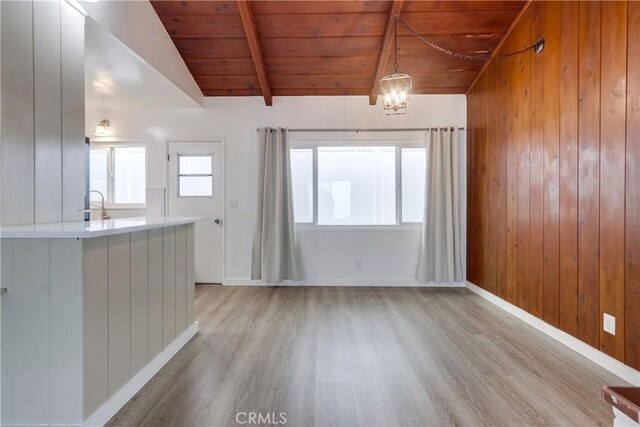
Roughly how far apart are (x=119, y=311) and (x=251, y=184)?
8.68 ft

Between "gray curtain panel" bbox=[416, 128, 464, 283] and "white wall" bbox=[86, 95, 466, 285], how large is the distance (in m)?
0.21

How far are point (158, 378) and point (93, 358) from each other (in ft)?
1.98

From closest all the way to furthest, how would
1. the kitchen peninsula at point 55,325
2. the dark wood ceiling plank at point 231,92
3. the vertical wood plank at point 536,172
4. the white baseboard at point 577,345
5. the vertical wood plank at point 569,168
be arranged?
the kitchen peninsula at point 55,325 < the white baseboard at point 577,345 < the vertical wood plank at point 569,168 < the vertical wood plank at point 536,172 < the dark wood ceiling plank at point 231,92

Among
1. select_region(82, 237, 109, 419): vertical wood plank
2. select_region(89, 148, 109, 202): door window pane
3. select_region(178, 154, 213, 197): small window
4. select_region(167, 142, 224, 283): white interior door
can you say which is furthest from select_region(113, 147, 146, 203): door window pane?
select_region(82, 237, 109, 419): vertical wood plank

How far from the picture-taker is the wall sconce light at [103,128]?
4.07 metres

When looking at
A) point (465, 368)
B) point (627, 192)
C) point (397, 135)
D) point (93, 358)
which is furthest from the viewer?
point (397, 135)

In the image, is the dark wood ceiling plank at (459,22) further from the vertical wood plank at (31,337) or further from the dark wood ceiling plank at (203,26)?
the vertical wood plank at (31,337)

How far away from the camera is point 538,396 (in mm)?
1760

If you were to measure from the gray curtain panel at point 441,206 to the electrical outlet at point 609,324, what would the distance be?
6.21 ft

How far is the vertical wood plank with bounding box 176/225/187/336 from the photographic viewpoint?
2.35 metres

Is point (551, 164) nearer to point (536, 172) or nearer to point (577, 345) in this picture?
point (536, 172)

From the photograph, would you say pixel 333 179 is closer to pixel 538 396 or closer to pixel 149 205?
pixel 149 205

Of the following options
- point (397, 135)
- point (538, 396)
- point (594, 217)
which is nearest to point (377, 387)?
point (538, 396)

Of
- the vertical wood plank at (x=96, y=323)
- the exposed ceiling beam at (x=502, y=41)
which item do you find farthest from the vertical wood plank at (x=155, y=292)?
the exposed ceiling beam at (x=502, y=41)
